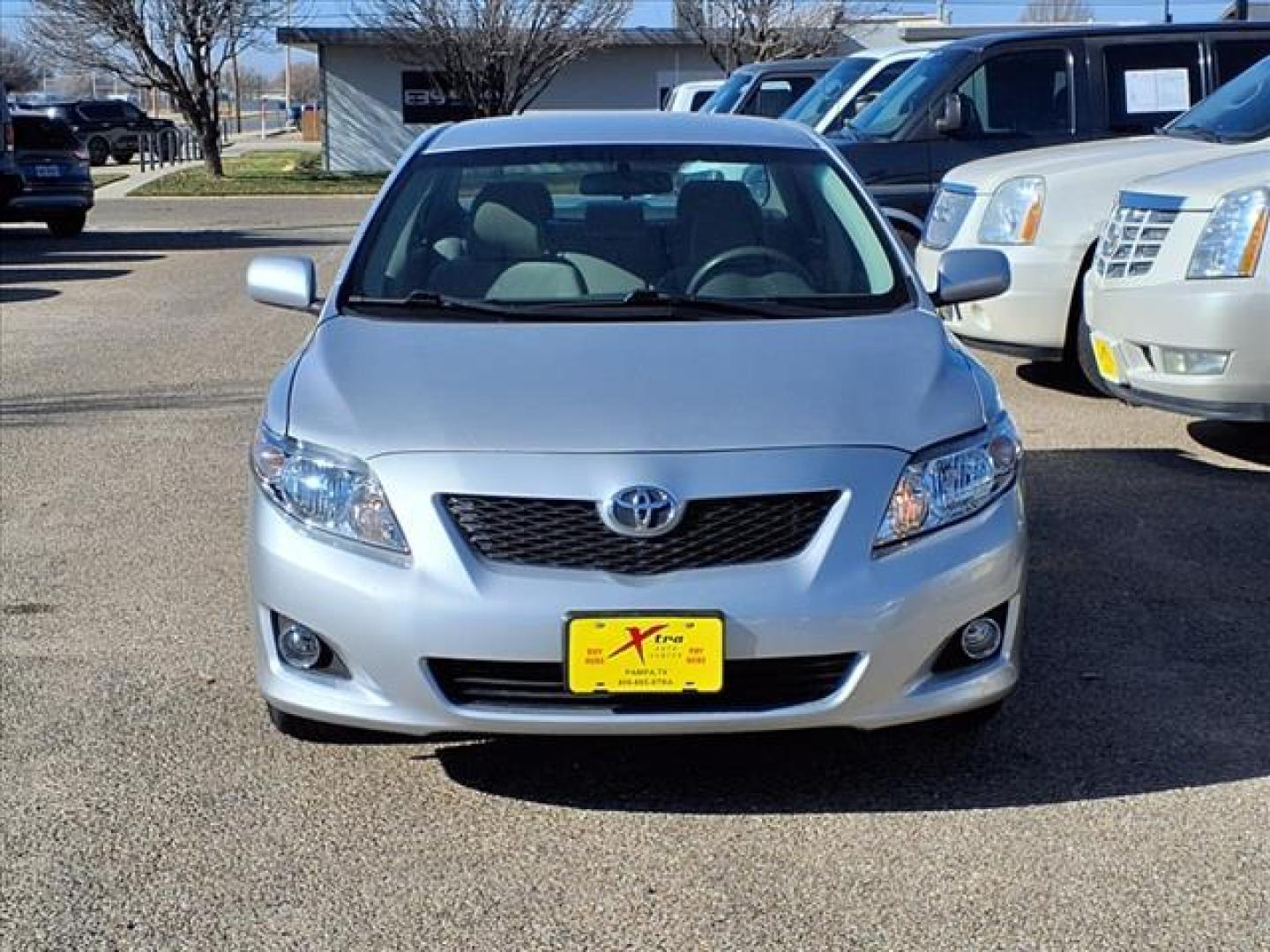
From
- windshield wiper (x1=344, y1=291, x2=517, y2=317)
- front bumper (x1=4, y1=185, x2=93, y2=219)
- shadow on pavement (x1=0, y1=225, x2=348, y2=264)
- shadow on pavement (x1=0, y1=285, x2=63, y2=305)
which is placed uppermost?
windshield wiper (x1=344, y1=291, x2=517, y2=317)

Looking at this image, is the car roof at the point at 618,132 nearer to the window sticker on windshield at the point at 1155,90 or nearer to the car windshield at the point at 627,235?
the car windshield at the point at 627,235

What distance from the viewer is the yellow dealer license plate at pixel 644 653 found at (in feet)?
12.1

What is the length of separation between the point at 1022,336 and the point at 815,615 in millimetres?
5626

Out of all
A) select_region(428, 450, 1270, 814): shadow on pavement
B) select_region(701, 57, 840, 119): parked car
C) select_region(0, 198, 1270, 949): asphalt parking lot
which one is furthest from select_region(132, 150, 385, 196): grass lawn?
select_region(428, 450, 1270, 814): shadow on pavement

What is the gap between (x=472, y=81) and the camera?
113 feet

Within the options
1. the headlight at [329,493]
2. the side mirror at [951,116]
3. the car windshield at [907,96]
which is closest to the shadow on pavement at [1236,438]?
the side mirror at [951,116]

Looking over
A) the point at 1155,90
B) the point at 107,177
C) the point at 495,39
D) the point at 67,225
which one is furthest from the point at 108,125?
the point at 1155,90

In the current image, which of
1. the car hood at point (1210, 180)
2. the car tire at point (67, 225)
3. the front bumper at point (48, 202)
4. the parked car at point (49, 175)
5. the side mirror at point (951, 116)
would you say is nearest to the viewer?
the car hood at point (1210, 180)

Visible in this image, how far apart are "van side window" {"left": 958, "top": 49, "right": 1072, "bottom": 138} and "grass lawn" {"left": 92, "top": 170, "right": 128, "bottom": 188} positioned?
86.9 feet

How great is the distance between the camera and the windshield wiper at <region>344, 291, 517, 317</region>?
15.7ft

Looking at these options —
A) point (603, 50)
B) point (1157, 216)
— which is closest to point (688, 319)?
point (1157, 216)

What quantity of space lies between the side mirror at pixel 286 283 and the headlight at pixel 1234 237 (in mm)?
3706

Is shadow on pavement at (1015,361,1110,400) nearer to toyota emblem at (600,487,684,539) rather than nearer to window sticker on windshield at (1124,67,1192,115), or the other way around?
window sticker on windshield at (1124,67,1192,115)

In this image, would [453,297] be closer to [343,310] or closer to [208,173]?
[343,310]
